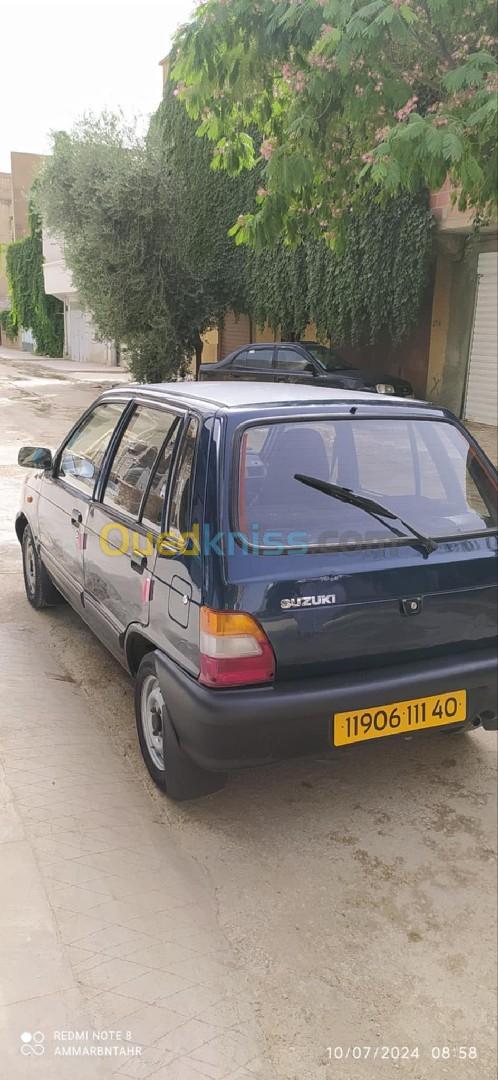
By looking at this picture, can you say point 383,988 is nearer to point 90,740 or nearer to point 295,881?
point 295,881

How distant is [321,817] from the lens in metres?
3.21

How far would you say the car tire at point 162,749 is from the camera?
120 inches

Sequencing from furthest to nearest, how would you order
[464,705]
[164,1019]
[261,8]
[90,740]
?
[261,8] < [90,740] < [464,705] < [164,1019]

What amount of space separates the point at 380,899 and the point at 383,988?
39 cm

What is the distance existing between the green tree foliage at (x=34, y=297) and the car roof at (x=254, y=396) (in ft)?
124

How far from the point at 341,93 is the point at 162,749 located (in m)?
5.29

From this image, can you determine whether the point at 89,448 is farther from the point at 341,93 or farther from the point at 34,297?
the point at 34,297

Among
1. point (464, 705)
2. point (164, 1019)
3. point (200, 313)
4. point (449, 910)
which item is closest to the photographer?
point (164, 1019)

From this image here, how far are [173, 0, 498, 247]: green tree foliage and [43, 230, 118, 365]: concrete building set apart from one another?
2704 cm

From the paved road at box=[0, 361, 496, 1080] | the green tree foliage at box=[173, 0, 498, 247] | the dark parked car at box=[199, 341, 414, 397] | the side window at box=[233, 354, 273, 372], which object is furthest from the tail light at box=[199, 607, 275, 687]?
the side window at box=[233, 354, 273, 372]

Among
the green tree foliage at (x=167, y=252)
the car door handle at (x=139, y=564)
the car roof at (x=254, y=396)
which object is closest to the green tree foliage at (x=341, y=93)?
the car roof at (x=254, y=396)

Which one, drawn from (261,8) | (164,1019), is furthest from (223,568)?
(261,8)

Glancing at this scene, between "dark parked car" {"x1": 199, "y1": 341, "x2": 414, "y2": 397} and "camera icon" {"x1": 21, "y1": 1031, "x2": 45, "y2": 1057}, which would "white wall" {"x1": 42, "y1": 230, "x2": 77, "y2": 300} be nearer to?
"dark parked car" {"x1": 199, "y1": 341, "x2": 414, "y2": 397}

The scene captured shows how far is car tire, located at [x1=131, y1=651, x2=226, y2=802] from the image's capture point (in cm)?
306
